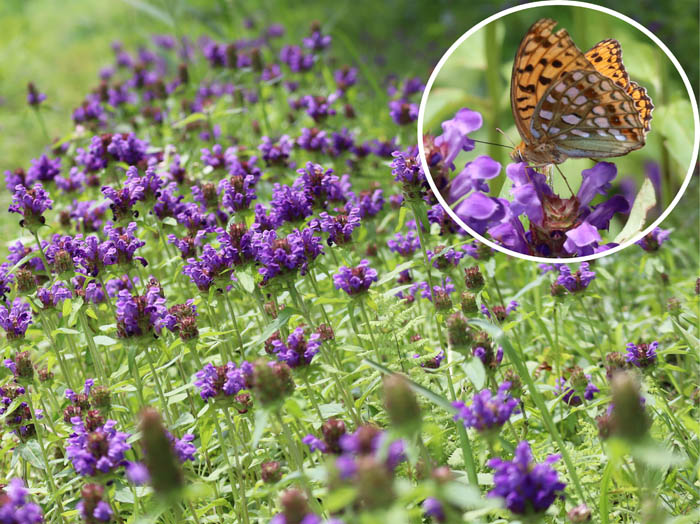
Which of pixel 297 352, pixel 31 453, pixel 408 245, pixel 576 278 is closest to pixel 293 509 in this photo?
pixel 297 352

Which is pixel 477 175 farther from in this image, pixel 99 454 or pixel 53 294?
pixel 53 294

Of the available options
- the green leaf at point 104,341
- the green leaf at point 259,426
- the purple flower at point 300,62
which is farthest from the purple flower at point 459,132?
the purple flower at point 300,62

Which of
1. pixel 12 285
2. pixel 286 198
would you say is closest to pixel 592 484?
pixel 286 198

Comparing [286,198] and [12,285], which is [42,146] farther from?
[286,198]

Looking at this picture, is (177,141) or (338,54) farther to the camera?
(338,54)

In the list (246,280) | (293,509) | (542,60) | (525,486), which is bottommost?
(525,486)

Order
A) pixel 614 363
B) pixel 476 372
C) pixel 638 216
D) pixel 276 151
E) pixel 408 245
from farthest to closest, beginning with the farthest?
pixel 276 151
pixel 408 245
pixel 614 363
pixel 638 216
pixel 476 372
